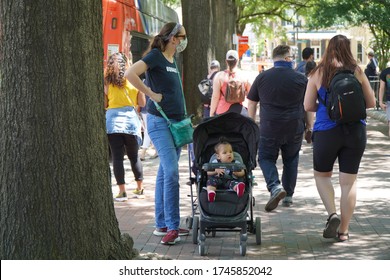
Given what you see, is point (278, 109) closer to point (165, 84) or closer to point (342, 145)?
point (342, 145)

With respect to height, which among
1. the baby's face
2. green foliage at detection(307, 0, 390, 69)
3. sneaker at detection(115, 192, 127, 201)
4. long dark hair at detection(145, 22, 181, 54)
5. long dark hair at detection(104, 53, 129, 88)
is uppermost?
green foliage at detection(307, 0, 390, 69)

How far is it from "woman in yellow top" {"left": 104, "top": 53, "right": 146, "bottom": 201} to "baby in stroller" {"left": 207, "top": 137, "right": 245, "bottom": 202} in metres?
2.97

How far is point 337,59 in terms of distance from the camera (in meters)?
8.02

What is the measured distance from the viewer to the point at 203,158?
322 inches

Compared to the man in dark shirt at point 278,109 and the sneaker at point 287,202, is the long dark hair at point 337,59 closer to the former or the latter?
the man in dark shirt at point 278,109

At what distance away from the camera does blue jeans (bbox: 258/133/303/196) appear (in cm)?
986

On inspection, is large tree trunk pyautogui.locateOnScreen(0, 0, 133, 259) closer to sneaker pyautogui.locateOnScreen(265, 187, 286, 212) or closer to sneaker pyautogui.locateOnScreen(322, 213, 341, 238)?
sneaker pyautogui.locateOnScreen(322, 213, 341, 238)

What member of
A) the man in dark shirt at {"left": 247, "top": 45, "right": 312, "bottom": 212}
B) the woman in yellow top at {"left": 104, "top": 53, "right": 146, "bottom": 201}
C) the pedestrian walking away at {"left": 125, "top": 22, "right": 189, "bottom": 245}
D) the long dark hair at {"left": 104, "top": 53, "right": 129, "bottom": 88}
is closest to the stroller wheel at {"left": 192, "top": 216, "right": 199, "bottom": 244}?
the pedestrian walking away at {"left": 125, "top": 22, "right": 189, "bottom": 245}

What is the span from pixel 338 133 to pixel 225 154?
1.04m

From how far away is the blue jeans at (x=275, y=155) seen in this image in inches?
388

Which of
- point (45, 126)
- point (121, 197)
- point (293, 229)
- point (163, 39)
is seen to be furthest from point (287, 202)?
point (45, 126)

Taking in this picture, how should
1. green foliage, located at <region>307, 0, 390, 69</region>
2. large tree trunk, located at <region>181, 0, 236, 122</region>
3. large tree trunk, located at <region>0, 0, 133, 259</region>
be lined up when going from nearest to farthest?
large tree trunk, located at <region>0, 0, 133, 259</region> < large tree trunk, located at <region>181, 0, 236, 122</region> < green foliage, located at <region>307, 0, 390, 69</region>

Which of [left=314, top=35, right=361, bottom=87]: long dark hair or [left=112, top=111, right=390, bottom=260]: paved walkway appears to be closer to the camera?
[left=112, top=111, right=390, bottom=260]: paved walkway
